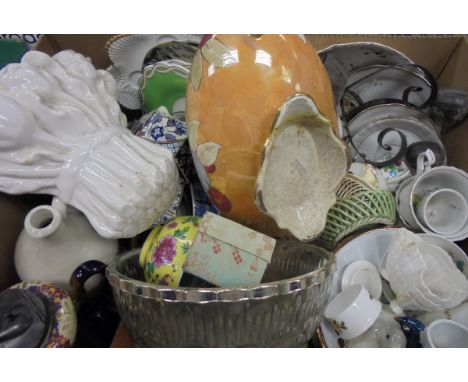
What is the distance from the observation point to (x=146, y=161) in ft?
1.80

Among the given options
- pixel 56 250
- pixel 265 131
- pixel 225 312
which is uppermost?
pixel 265 131

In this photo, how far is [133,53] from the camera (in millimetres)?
808

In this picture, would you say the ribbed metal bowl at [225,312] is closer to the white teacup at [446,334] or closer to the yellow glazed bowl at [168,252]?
the yellow glazed bowl at [168,252]

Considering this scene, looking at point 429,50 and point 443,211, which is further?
point 429,50

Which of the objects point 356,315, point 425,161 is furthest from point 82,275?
point 425,161

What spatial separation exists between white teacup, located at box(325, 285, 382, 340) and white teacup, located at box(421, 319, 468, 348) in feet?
0.27

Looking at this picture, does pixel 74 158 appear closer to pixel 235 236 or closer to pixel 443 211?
pixel 235 236

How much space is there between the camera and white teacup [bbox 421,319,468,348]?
531 mm

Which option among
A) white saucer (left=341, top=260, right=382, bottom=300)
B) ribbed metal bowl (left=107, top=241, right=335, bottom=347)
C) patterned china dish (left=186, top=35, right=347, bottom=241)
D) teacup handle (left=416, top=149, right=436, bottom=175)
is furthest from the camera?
teacup handle (left=416, top=149, right=436, bottom=175)

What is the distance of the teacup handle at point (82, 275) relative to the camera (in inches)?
20.3

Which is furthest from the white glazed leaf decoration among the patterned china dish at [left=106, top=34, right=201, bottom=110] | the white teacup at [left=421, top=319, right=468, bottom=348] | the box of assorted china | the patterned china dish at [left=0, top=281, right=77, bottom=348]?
the white teacup at [left=421, top=319, right=468, bottom=348]

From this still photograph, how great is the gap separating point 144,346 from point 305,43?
459 millimetres

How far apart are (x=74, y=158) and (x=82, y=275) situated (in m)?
0.16

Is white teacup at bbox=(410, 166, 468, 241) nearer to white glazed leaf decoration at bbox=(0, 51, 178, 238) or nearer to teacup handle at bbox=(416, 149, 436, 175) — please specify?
teacup handle at bbox=(416, 149, 436, 175)
